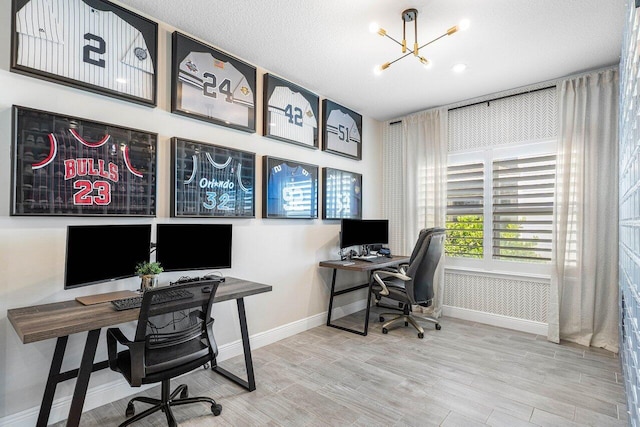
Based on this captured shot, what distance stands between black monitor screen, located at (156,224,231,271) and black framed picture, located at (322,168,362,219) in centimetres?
153

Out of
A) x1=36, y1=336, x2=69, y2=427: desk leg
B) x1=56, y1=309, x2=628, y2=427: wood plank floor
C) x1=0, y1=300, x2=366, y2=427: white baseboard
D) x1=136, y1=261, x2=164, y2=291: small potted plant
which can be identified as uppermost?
x1=136, y1=261, x2=164, y2=291: small potted plant

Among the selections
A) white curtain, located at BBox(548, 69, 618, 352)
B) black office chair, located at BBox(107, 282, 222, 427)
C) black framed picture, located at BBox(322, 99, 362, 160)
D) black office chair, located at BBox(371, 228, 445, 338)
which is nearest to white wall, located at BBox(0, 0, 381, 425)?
black framed picture, located at BBox(322, 99, 362, 160)

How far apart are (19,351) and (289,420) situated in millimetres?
1609

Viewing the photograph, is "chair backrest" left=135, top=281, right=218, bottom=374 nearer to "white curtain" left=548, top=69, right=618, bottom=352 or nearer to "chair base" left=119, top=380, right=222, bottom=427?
"chair base" left=119, top=380, right=222, bottom=427

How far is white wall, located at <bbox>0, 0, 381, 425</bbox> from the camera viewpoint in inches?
72.6

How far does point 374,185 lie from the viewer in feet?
15.7

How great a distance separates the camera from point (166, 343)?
1.86 metres

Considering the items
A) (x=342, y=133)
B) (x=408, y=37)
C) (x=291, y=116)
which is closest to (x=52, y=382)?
(x=291, y=116)

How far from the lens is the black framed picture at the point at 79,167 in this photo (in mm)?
1872

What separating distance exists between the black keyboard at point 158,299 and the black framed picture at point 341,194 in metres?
2.26

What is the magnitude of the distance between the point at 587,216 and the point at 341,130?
274 centimetres

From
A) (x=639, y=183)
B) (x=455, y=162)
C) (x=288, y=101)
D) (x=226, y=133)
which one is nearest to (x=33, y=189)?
(x=226, y=133)

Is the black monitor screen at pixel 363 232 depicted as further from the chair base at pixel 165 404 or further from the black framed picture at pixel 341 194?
the chair base at pixel 165 404

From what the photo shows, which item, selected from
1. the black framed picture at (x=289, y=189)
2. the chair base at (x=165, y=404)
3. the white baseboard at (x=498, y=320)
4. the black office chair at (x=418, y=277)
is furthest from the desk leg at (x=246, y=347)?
the white baseboard at (x=498, y=320)
